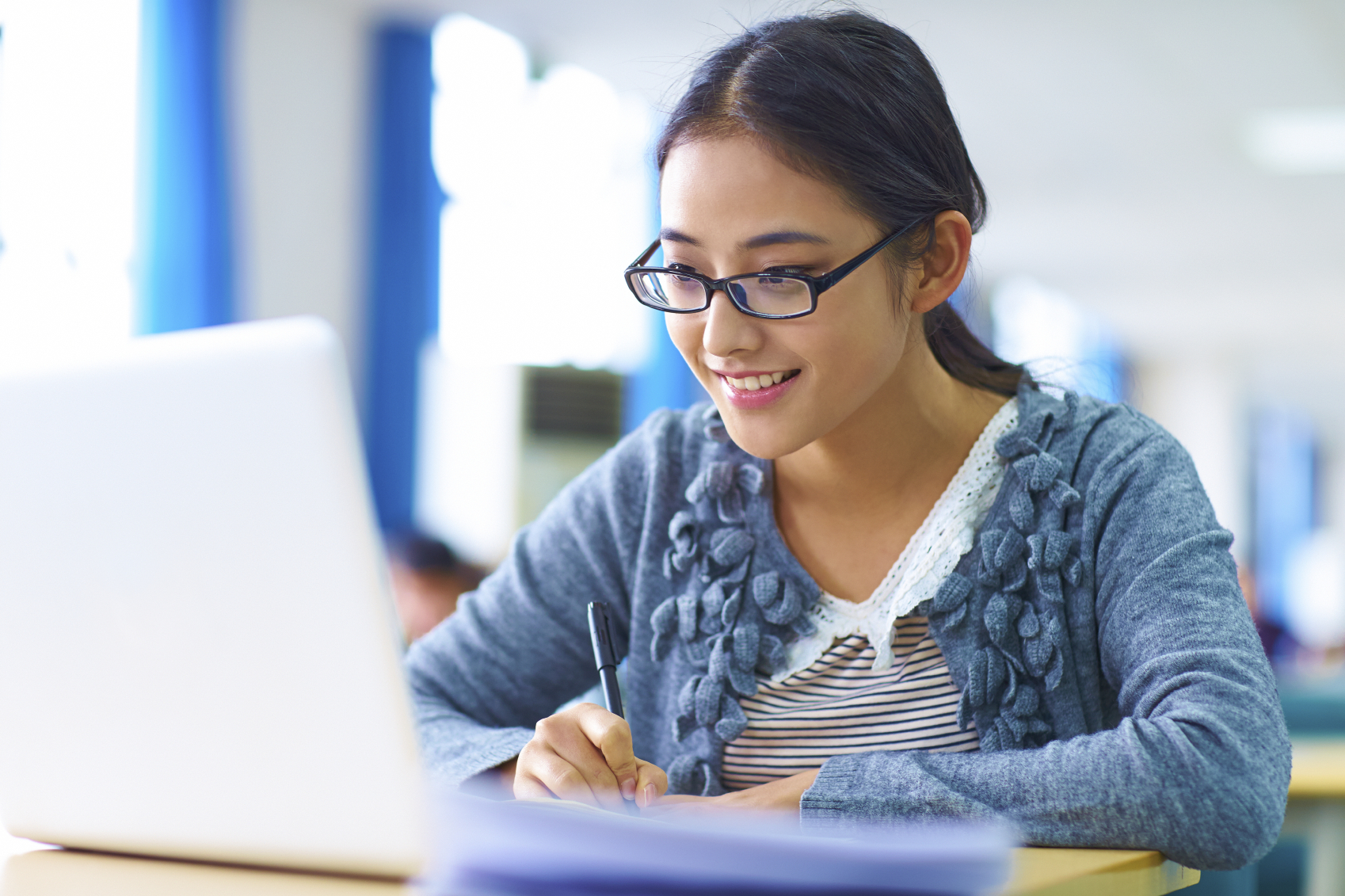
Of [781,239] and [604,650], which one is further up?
[781,239]

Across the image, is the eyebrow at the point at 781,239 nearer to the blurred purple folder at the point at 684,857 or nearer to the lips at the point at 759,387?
the lips at the point at 759,387

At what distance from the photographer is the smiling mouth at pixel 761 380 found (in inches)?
46.1

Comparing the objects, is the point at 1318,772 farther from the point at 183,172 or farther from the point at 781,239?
the point at 183,172

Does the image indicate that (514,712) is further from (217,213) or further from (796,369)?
(217,213)

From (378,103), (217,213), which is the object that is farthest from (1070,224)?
(217,213)

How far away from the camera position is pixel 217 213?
13.7ft

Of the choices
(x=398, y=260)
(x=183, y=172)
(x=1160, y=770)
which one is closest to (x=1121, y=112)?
(x=398, y=260)

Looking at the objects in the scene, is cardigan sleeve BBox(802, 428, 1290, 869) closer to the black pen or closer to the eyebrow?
the black pen

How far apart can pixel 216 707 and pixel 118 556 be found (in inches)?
3.6

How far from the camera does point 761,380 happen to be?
1178 millimetres

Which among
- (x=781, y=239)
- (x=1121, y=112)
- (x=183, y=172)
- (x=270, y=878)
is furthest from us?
(x=1121, y=112)

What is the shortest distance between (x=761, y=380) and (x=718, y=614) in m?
0.24

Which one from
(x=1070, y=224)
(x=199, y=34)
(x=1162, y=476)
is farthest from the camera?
(x=1070, y=224)

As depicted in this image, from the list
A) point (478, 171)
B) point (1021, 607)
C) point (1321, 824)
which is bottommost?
point (1321, 824)
